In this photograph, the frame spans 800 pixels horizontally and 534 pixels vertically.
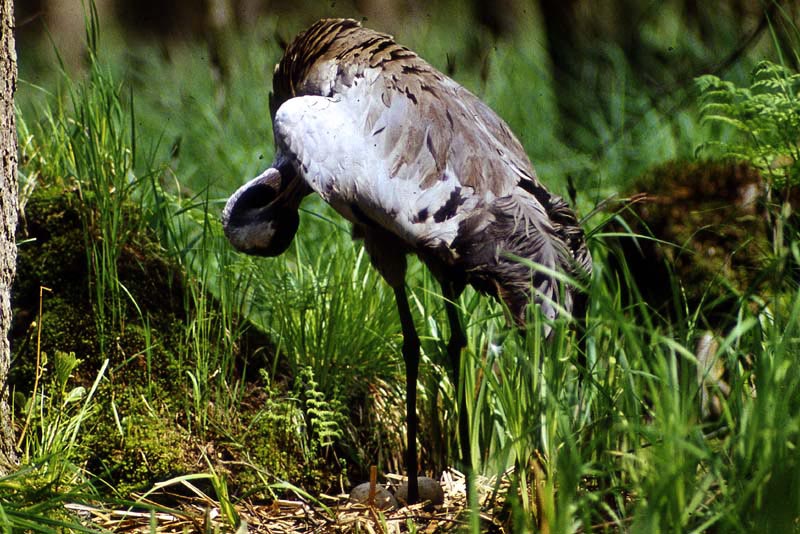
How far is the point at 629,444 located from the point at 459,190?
2.48 feet

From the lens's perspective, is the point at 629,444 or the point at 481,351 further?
the point at 481,351

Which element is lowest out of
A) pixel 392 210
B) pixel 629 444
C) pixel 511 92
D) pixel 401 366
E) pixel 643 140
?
pixel 629 444

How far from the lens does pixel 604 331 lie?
273cm

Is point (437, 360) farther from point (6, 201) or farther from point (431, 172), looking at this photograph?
point (6, 201)

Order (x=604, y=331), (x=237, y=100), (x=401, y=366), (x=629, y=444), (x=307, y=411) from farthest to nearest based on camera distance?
(x=237, y=100), (x=401, y=366), (x=307, y=411), (x=604, y=331), (x=629, y=444)

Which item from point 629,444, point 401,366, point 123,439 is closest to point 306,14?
point 401,366

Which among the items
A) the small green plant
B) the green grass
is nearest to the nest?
the green grass

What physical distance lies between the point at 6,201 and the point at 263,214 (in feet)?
2.71

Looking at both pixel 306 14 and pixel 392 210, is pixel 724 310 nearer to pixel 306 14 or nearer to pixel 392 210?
pixel 392 210

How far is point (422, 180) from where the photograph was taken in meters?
2.50

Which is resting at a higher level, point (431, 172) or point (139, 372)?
point (431, 172)

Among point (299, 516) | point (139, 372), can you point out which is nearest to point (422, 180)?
point (299, 516)

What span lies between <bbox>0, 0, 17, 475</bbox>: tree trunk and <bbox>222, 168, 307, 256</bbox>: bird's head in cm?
74

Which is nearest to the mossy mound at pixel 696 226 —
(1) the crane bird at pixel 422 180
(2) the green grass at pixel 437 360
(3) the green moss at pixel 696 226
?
(3) the green moss at pixel 696 226
